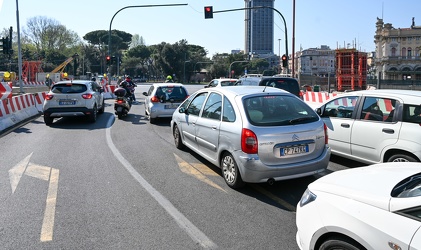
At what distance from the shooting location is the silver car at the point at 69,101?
12.1 m

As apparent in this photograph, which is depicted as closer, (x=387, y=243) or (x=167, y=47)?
(x=387, y=243)

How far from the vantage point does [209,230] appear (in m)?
4.07

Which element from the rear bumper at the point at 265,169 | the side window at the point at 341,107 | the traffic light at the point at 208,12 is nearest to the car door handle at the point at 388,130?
the side window at the point at 341,107

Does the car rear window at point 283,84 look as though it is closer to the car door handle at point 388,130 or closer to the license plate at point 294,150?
the car door handle at point 388,130

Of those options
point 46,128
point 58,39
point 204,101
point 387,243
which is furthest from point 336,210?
point 58,39

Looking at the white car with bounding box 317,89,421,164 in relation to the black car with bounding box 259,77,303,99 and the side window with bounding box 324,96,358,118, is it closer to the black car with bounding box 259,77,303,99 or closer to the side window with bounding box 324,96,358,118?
the side window with bounding box 324,96,358,118

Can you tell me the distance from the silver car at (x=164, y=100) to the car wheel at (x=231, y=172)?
23.5ft

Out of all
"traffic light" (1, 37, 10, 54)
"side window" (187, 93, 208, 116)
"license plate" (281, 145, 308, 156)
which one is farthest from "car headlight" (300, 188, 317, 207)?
"traffic light" (1, 37, 10, 54)

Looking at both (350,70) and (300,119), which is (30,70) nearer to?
(350,70)

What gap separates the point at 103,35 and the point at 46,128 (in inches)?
3876

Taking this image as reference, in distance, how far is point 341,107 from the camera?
283 inches

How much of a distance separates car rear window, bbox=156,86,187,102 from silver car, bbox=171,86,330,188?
22.0 ft

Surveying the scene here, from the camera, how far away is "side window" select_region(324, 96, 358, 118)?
684 centimetres

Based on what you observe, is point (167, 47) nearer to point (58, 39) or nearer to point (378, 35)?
point (58, 39)
